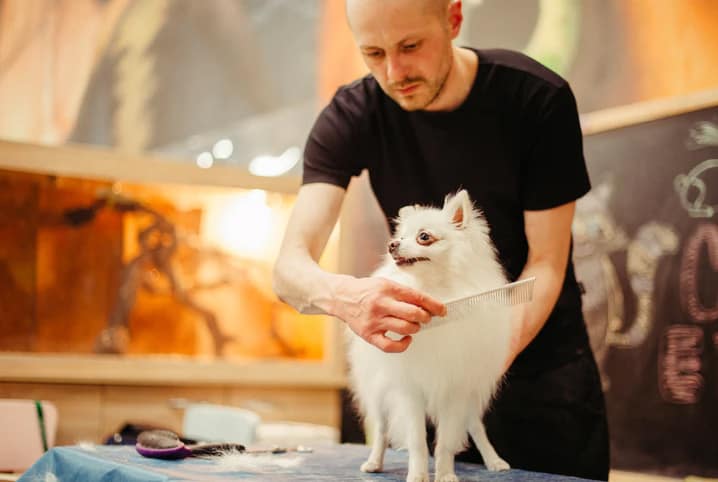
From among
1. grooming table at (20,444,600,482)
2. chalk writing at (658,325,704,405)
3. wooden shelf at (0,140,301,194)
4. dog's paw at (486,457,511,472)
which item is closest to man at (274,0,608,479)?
dog's paw at (486,457,511,472)

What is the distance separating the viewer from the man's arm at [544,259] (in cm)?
161

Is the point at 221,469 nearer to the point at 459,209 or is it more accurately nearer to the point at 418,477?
the point at 418,477

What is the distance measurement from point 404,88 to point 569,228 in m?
0.43

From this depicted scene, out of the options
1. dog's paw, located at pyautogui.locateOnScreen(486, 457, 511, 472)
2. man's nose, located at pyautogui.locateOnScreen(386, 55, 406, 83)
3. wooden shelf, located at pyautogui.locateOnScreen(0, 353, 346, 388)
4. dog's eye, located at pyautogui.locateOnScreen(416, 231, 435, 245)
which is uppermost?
man's nose, located at pyautogui.locateOnScreen(386, 55, 406, 83)

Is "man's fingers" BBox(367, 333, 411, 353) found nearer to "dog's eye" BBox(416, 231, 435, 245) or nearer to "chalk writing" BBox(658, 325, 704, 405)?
"dog's eye" BBox(416, 231, 435, 245)

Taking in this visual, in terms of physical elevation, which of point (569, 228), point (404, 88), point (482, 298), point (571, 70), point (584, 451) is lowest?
point (584, 451)

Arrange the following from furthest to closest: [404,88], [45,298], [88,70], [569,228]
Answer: [88,70]
[45,298]
[569,228]
[404,88]

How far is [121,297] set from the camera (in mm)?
4039

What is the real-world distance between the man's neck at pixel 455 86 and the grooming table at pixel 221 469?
68 centimetres

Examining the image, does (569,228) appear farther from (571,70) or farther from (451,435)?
(571,70)

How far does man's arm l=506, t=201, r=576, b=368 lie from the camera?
5.27 feet

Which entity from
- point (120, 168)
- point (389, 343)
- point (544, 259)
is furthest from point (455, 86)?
point (120, 168)

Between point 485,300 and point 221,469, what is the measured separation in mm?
550

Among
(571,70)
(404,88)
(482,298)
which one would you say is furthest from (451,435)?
(571,70)
